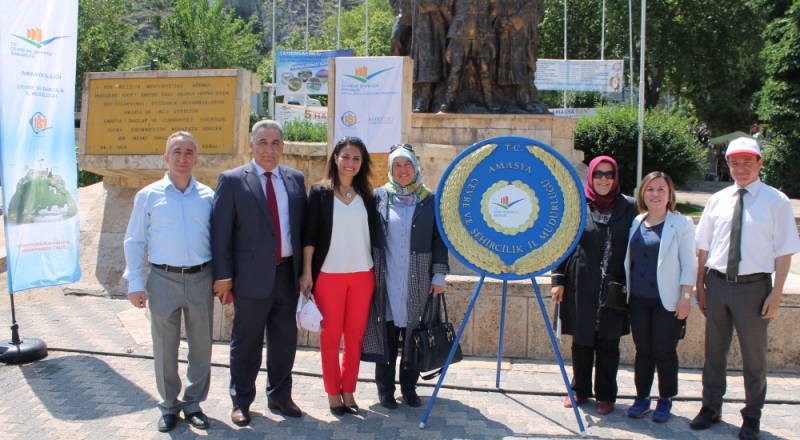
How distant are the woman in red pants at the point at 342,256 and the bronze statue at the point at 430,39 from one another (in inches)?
303

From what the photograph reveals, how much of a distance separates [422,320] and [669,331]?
1.49m

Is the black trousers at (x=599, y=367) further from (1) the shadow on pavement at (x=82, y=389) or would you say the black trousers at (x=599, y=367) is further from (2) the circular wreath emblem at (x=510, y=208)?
(1) the shadow on pavement at (x=82, y=389)

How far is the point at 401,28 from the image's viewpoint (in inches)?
464

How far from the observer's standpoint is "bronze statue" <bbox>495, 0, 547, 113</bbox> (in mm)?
11102

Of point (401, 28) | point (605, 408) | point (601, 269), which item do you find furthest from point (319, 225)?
point (401, 28)

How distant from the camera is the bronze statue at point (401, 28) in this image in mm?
11672

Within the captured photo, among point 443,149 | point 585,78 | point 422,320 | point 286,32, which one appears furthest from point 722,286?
point 286,32

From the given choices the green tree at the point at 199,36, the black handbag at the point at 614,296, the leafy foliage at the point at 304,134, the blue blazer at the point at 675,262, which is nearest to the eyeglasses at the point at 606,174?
the blue blazer at the point at 675,262

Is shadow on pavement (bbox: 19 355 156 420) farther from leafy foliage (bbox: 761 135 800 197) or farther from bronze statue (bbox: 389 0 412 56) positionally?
leafy foliage (bbox: 761 135 800 197)

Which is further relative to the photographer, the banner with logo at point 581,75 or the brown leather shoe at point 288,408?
the banner with logo at point 581,75

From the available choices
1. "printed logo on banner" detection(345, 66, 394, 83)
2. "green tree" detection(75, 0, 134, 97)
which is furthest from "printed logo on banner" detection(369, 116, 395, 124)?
"green tree" detection(75, 0, 134, 97)

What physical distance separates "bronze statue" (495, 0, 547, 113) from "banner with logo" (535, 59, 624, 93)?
14.3m

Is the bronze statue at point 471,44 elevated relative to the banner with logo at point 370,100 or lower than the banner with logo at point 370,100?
elevated

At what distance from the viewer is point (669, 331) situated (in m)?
3.75
